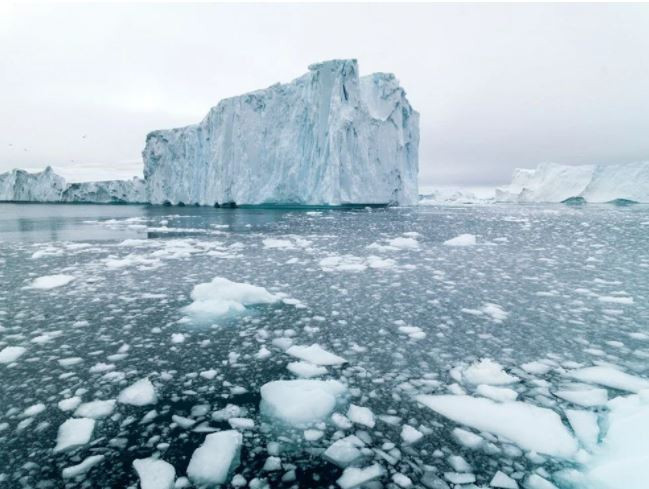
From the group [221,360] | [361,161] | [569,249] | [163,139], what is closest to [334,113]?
[361,161]

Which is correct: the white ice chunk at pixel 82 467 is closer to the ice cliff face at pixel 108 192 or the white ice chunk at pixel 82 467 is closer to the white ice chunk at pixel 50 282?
the white ice chunk at pixel 50 282

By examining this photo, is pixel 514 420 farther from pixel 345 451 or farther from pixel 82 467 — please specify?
pixel 82 467

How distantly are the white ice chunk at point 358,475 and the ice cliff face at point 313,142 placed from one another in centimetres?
2312

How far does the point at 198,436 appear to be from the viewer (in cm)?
180

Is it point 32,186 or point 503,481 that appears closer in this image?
point 503,481

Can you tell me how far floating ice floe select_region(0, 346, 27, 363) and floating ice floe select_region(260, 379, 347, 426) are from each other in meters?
1.81

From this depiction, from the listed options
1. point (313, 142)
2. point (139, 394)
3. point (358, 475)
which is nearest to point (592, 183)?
point (313, 142)

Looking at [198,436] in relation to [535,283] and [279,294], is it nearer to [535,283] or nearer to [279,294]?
[279,294]

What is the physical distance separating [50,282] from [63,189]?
50.4m

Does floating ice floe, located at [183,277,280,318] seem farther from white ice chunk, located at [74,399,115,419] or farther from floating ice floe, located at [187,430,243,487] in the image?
floating ice floe, located at [187,430,243,487]

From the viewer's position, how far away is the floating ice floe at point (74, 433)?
1.72m

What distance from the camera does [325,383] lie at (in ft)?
7.38

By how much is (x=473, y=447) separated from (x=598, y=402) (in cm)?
90

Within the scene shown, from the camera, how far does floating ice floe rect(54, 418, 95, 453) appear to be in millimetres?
1719
